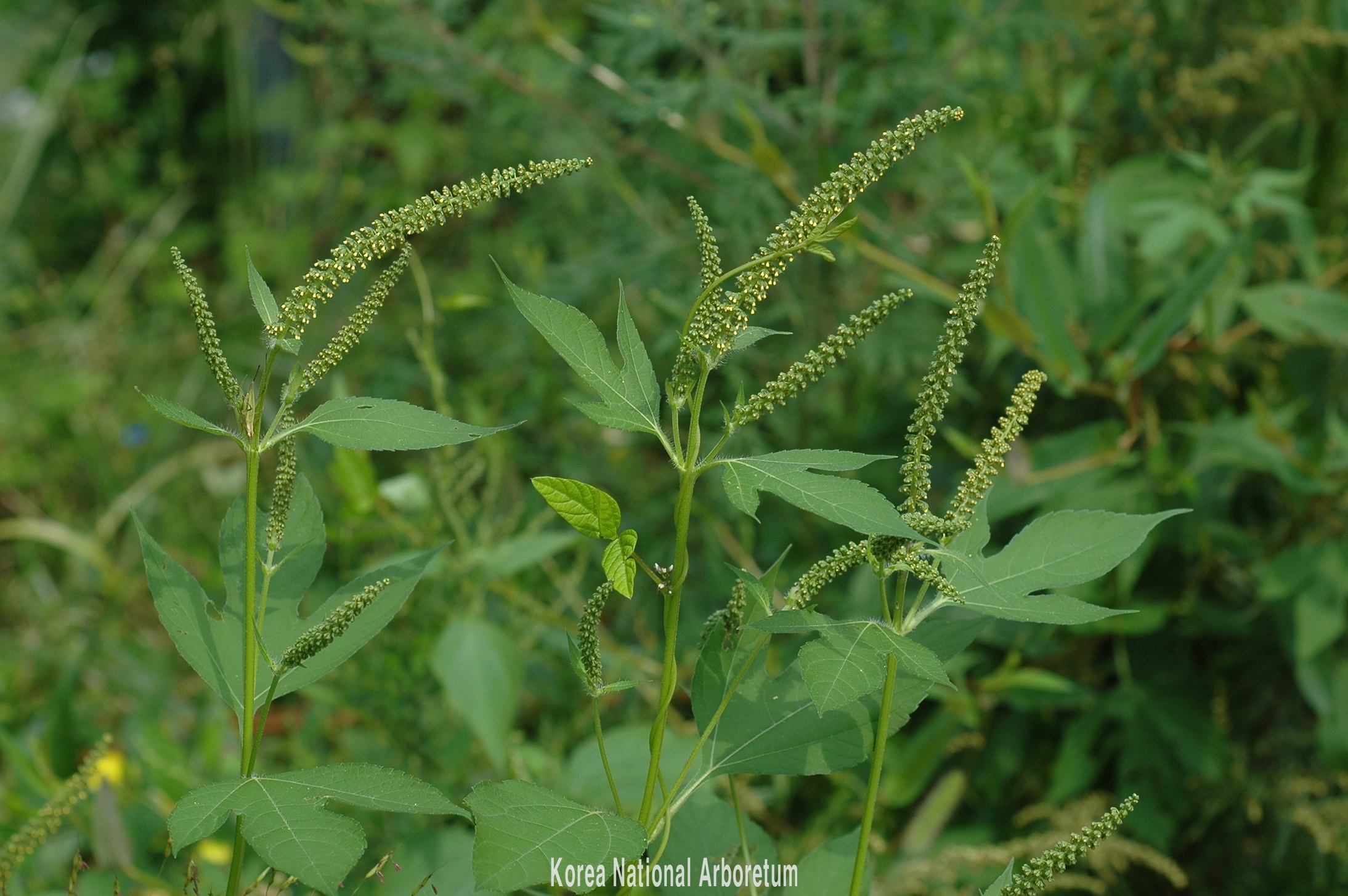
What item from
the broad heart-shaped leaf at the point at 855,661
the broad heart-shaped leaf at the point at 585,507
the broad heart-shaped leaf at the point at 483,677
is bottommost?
the broad heart-shaped leaf at the point at 483,677

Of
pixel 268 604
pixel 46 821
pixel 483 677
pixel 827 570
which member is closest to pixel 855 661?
pixel 827 570

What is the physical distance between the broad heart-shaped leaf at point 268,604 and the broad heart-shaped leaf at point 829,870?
33 cm

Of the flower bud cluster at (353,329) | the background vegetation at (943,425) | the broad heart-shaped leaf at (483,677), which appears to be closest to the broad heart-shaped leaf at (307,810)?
the flower bud cluster at (353,329)

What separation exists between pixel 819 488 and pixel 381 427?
247 mm

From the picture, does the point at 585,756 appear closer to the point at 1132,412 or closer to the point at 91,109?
the point at 1132,412

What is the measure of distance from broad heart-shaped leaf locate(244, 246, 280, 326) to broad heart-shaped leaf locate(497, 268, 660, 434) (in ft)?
0.47

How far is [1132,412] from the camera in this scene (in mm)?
1574

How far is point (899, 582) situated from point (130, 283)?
3.93 metres

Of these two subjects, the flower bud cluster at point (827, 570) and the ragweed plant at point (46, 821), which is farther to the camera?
the ragweed plant at point (46, 821)

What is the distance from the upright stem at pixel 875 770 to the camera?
0.64 m

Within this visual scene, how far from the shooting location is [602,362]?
0.64 metres

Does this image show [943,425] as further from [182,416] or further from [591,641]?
[182,416]

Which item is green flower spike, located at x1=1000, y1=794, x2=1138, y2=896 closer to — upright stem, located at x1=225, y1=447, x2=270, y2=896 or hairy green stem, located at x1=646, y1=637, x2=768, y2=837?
hairy green stem, located at x1=646, y1=637, x2=768, y2=837

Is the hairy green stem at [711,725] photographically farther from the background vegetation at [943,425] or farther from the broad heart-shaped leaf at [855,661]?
the background vegetation at [943,425]
